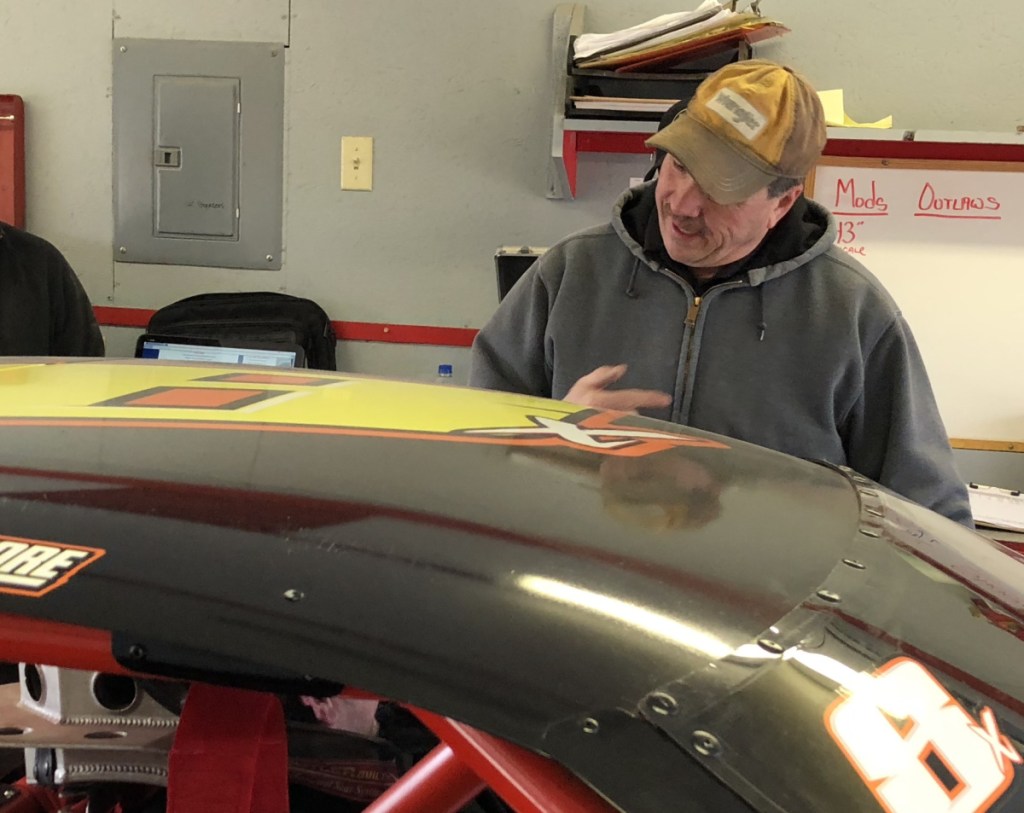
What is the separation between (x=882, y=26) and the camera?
2168 millimetres

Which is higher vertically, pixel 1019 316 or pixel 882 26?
pixel 882 26

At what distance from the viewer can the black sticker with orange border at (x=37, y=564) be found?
1.39ft

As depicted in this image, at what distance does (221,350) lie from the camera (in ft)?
7.45

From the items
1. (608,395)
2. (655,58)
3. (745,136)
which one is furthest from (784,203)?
(655,58)

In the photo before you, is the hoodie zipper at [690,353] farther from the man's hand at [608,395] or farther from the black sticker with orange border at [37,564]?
the black sticker with orange border at [37,564]

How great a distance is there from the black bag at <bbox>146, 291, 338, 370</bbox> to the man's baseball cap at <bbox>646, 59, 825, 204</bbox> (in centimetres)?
126

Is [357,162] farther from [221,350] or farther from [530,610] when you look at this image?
[530,610]

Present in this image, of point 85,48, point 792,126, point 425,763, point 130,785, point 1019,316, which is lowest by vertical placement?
point 130,785

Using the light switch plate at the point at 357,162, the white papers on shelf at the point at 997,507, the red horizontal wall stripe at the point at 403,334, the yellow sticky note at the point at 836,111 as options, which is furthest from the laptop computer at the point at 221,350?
the white papers on shelf at the point at 997,507

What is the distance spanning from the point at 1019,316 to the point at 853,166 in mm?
541

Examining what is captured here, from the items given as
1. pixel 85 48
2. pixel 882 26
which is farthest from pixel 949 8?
pixel 85 48

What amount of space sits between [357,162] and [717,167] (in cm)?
132

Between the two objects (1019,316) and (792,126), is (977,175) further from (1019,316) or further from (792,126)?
(792,126)

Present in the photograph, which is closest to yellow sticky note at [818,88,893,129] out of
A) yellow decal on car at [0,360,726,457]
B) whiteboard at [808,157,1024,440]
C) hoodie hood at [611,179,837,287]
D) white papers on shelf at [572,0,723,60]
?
whiteboard at [808,157,1024,440]
